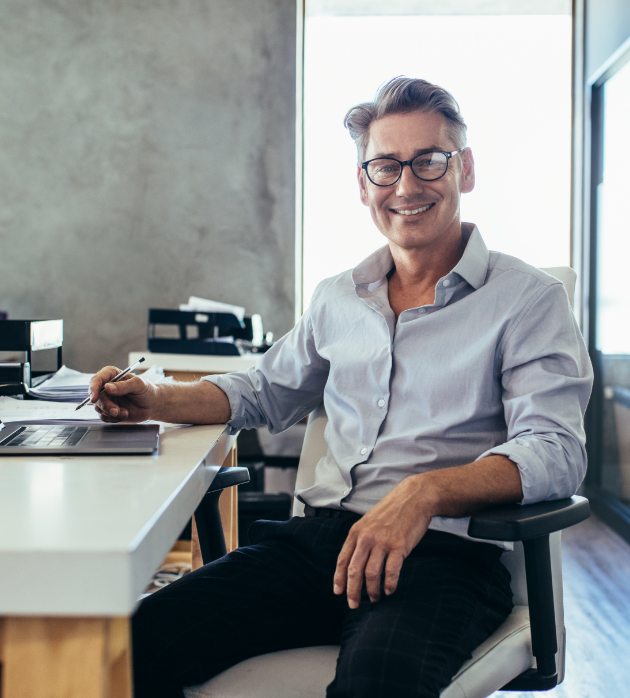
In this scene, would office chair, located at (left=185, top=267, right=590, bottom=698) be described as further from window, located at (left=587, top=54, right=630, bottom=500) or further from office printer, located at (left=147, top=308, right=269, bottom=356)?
window, located at (left=587, top=54, right=630, bottom=500)

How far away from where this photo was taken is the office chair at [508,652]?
0.79 m

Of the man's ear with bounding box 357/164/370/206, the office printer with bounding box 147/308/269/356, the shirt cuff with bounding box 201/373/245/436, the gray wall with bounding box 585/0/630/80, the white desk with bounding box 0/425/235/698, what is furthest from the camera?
the gray wall with bounding box 585/0/630/80

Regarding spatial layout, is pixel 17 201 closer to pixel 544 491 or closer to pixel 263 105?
pixel 263 105

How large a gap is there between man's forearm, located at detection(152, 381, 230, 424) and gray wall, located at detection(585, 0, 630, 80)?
97.7 inches

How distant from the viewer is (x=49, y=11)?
3.02 metres

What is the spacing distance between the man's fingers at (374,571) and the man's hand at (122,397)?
0.48m

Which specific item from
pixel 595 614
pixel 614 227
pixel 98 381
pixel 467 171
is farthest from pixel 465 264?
pixel 614 227

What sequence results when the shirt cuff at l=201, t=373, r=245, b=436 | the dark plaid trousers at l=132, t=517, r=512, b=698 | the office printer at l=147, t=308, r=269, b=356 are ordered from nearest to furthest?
the dark plaid trousers at l=132, t=517, r=512, b=698
the shirt cuff at l=201, t=373, r=245, b=436
the office printer at l=147, t=308, r=269, b=356

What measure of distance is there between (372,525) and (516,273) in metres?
0.56

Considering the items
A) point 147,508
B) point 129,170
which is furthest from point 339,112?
point 147,508

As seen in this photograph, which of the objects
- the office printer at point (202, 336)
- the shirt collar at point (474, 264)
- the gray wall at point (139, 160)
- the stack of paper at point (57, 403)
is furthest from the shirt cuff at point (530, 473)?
the gray wall at point (139, 160)

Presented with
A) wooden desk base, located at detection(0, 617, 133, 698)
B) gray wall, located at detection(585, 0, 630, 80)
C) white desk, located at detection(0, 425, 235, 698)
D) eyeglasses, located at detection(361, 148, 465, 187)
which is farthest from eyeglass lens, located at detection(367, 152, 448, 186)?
gray wall, located at detection(585, 0, 630, 80)

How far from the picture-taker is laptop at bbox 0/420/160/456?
82 centimetres

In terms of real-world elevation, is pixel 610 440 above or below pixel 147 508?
below
